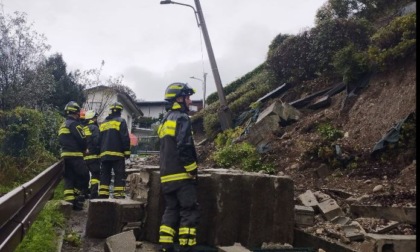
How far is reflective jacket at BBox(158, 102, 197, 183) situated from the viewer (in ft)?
16.3

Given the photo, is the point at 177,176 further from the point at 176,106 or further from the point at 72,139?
the point at 72,139

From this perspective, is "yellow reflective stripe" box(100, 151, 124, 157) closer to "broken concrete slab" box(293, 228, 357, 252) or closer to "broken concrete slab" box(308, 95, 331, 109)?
"broken concrete slab" box(293, 228, 357, 252)

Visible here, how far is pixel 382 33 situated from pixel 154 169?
27.8ft

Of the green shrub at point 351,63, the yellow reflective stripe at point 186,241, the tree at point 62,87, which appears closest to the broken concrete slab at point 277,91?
the green shrub at point 351,63

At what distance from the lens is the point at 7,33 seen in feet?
46.2

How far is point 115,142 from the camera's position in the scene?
7906mm

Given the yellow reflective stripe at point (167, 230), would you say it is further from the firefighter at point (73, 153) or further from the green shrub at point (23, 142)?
the green shrub at point (23, 142)

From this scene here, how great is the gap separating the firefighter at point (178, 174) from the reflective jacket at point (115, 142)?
9.01ft

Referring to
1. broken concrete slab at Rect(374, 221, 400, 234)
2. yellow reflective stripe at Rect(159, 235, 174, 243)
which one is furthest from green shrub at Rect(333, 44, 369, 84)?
yellow reflective stripe at Rect(159, 235, 174, 243)

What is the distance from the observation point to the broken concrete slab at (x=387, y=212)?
5.29m

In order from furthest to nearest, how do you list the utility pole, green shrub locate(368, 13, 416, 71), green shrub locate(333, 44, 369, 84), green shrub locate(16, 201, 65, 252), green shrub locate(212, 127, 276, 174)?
the utility pole, green shrub locate(333, 44, 369, 84), green shrub locate(368, 13, 416, 71), green shrub locate(212, 127, 276, 174), green shrub locate(16, 201, 65, 252)

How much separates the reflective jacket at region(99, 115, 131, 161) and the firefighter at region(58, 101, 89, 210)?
21.7 inches

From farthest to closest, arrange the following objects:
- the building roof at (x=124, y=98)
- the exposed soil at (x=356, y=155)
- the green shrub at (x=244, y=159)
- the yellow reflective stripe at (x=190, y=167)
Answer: the building roof at (x=124, y=98), the green shrub at (x=244, y=159), the exposed soil at (x=356, y=155), the yellow reflective stripe at (x=190, y=167)

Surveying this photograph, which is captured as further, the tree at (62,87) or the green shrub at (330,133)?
the tree at (62,87)
